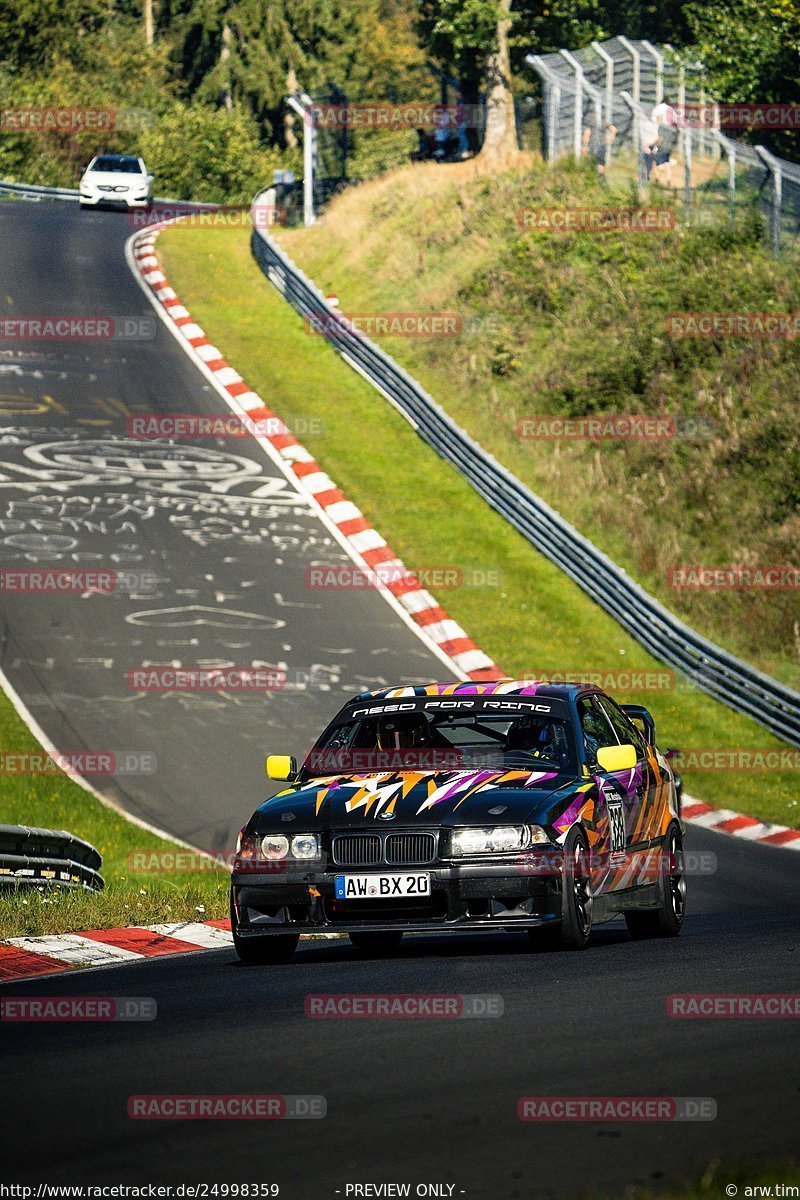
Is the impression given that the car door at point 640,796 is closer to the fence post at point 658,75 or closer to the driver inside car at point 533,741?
the driver inside car at point 533,741

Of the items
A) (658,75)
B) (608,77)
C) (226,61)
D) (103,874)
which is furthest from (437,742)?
(226,61)

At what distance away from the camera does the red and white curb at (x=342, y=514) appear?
69.6 ft

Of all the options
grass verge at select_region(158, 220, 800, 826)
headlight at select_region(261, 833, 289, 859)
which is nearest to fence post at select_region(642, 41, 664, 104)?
grass verge at select_region(158, 220, 800, 826)

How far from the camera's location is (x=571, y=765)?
986 cm

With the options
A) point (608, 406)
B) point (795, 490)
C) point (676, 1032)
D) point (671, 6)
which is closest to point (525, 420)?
point (608, 406)

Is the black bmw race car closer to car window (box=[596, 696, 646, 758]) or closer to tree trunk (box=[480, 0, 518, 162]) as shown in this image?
car window (box=[596, 696, 646, 758])

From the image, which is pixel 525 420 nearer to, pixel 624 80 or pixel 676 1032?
pixel 624 80

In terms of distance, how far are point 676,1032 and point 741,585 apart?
17708 millimetres

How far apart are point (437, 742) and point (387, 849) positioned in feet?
4.11

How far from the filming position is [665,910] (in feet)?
35.1

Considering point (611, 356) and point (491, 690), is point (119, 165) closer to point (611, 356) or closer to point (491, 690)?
point (611, 356)

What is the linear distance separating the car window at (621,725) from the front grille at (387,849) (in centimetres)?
216

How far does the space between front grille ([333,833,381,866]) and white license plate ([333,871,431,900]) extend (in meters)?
0.08

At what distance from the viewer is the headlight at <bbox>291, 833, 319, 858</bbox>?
30.3 feet
